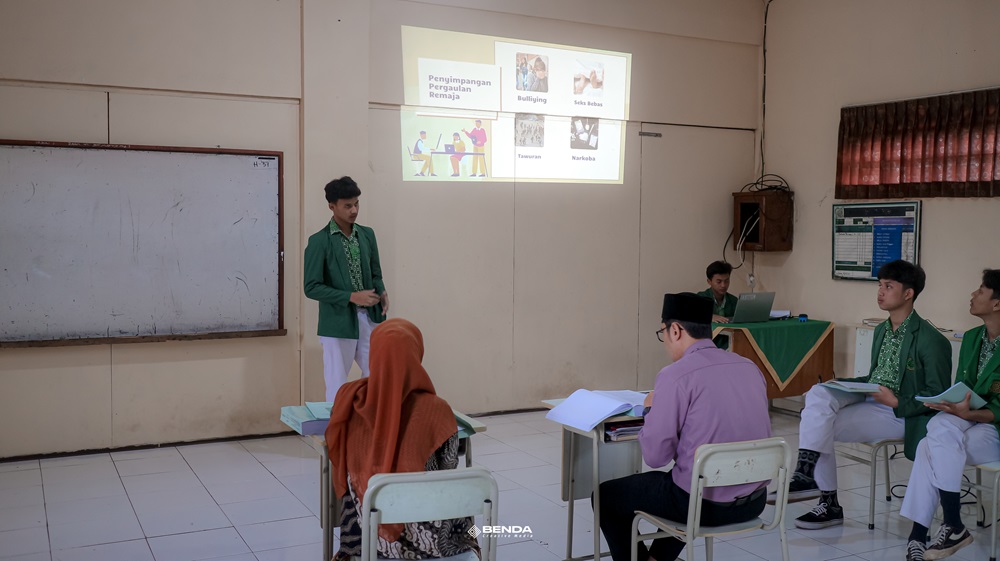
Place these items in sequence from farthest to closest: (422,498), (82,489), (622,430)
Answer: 1. (82,489)
2. (622,430)
3. (422,498)

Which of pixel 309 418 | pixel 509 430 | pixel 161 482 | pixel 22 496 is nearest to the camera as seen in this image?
pixel 309 418

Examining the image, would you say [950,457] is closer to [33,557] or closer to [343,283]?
[343,283]

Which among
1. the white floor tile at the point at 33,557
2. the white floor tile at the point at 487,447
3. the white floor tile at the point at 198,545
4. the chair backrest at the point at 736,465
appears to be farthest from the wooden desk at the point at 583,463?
the white floor tile at the point at 33,557

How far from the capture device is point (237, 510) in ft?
13.3

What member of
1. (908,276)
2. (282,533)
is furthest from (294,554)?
(908,276)

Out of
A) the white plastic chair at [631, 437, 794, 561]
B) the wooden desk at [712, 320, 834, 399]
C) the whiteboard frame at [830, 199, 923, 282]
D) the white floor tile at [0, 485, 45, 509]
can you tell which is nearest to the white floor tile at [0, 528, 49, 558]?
the white floor tile at [0, 485, 45, 509]

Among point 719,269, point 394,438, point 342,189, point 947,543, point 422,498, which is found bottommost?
point 947,543

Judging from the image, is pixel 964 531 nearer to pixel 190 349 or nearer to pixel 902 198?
pixel 902 198

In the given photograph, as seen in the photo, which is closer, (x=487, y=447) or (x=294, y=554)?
(x=294, y=554)

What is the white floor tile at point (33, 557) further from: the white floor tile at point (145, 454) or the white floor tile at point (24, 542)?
the white floor tile at point (145, 454)

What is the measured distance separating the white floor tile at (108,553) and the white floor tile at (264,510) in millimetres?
448

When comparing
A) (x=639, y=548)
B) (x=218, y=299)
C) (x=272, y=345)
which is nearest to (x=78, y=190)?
(x=218, y=299)

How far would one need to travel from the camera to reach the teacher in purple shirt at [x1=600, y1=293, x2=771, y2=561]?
2.69 m

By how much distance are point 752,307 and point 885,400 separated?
6.79ft
